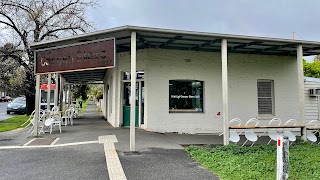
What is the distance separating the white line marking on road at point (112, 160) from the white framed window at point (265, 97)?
699cm

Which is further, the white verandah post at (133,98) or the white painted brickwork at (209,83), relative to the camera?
the white painted brickwork at (209,83)

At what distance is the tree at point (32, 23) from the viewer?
16.1 m

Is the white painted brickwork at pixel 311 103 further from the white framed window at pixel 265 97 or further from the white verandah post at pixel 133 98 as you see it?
the white verandah post at pixel 133 98

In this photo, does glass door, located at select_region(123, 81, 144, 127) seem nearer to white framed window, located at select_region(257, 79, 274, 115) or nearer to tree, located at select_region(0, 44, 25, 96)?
white framed window, located at select_region(257, 79, 274, 115)

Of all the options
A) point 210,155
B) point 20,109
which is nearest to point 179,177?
point 210,155

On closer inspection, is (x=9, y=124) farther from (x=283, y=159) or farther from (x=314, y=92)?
(x=314, y=92)

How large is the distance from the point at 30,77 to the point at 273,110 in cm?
1481

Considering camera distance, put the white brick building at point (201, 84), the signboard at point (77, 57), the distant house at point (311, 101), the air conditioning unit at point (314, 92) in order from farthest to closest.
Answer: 1. the distant house at point (311, 101)
2. the air conditioning unit at point (314, 92)
3. the white brick building at point (201, 84)
4. the signboard at point (77, 57)

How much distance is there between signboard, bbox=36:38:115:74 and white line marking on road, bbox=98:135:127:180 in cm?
Result: 234

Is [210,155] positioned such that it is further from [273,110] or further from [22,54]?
[22,54]

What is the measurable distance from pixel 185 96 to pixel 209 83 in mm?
1199

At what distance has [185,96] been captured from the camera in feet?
36.9

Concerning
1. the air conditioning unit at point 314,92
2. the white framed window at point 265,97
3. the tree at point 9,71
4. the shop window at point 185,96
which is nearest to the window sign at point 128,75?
the shop window at point 185,96

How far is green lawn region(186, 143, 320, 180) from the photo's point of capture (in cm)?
521
